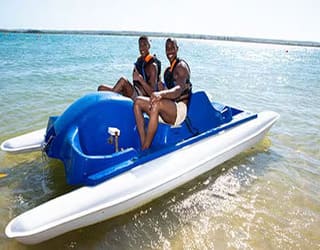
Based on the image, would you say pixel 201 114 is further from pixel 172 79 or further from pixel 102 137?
pixel 102 137

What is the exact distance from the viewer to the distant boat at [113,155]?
8.56 feet

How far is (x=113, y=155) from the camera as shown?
10.5ft

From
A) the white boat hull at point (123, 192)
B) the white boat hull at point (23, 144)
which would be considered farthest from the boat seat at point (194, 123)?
the white boat hull at point (23, 144)

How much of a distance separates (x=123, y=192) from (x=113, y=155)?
426mm

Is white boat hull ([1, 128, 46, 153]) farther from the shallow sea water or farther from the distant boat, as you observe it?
the shallow sea water

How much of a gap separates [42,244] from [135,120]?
158cm

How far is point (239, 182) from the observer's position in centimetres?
406

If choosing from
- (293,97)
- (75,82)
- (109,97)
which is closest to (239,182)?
(109,97)

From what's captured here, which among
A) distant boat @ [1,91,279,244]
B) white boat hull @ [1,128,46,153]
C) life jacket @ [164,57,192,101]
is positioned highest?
life jacket @ [164,57,192,101]

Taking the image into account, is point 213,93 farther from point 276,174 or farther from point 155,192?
point 155,192

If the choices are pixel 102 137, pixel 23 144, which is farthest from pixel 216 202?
pixel 23 144

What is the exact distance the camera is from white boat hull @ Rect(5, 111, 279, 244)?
2469 mm

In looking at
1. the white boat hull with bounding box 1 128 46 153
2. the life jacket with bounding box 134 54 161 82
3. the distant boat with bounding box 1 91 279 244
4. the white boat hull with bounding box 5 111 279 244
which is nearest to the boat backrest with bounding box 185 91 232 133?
the distant boat with bounding box 1 91 279 244

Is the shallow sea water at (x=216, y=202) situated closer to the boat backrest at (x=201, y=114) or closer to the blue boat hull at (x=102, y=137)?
the blue boat hull at (x=102, y=137)
